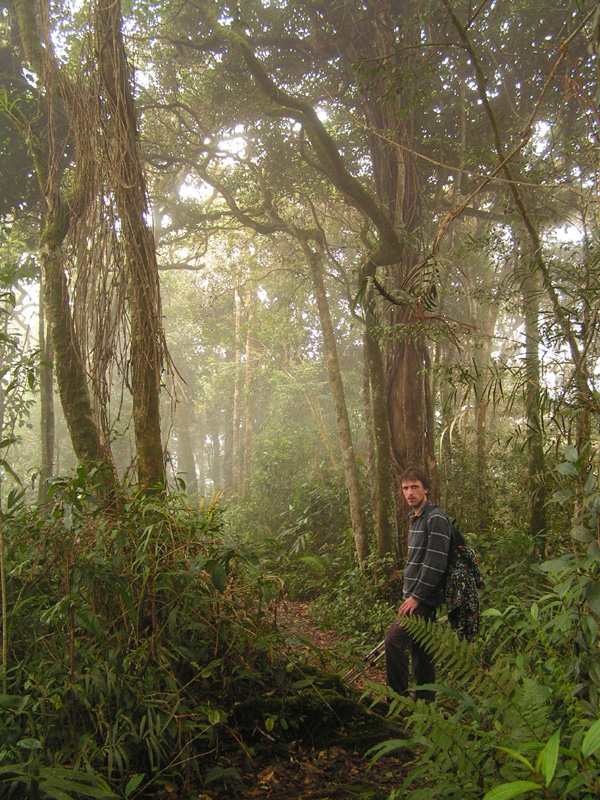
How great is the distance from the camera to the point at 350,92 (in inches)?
336

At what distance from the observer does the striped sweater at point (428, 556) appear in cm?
339

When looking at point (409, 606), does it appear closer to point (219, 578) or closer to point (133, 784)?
point (219, 578)

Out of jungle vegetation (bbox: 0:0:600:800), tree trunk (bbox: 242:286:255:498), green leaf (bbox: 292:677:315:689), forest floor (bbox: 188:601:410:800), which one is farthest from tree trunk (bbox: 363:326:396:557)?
tree trunk (bbox: 242:286:255:498)

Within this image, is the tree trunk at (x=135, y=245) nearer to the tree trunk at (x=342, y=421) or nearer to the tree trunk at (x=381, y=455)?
the tree trunk at (x=381, y=455)

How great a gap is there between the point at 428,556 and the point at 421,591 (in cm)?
22

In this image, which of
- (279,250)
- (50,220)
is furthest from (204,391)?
(50,220)

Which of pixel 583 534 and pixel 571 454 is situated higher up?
pixel 571 454

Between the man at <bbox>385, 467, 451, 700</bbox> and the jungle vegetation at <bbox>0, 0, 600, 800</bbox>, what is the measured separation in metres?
0.34

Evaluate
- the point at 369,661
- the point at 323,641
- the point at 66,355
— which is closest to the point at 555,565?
the point at 369,661

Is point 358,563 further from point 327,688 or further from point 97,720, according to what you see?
point 97,720

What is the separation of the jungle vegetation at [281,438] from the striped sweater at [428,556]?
0.49 metres

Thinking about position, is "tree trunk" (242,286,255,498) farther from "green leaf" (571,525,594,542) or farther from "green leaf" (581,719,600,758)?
"green leaf" (581,719,600,758)

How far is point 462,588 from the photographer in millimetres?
3377

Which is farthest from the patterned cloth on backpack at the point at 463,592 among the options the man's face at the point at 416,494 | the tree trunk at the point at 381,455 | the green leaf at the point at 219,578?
the tree trunk at the point at 381,455
